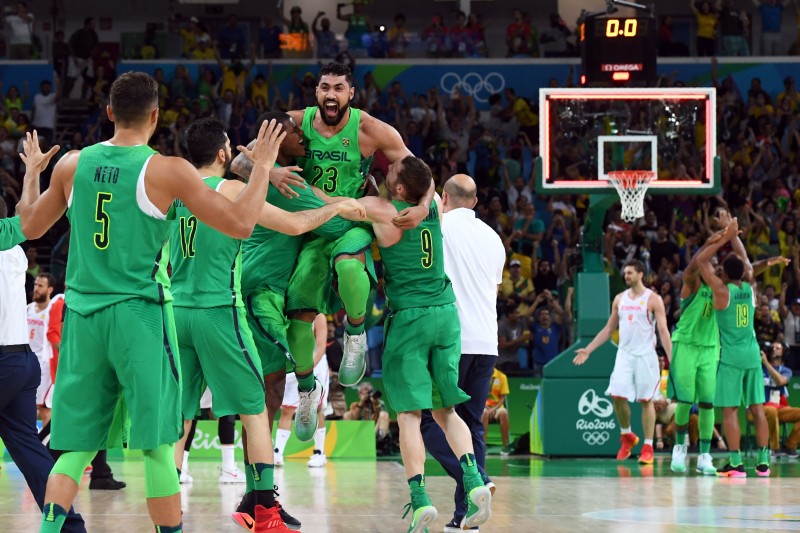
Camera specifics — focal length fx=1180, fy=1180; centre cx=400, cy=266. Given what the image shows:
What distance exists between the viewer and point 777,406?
1582cm

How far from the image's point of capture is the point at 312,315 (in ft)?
25.0

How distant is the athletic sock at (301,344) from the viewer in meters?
7.52

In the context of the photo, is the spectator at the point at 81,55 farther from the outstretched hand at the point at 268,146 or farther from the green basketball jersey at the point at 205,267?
the outstretched hand at the point at 268,146

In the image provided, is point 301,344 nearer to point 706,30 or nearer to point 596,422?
point 596,422

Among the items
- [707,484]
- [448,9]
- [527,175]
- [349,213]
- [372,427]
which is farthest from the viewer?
[448,9]

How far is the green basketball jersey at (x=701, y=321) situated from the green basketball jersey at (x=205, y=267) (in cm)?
719

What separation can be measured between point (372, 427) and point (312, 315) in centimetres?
808

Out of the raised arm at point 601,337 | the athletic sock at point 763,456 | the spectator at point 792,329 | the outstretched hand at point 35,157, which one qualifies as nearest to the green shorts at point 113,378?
the outstretched hand at point 35,157

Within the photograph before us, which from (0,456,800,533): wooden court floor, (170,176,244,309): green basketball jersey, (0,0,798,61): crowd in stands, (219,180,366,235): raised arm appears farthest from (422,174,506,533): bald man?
(0,0,798,61): crowd in stands

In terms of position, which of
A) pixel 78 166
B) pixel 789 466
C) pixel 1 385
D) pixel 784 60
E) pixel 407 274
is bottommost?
pixel 789 466

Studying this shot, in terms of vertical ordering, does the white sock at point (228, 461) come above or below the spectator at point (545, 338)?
below

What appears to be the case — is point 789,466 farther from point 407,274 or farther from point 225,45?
point 225,45

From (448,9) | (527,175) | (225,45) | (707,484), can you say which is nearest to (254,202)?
(707,484)

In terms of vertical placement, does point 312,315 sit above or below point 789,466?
above
